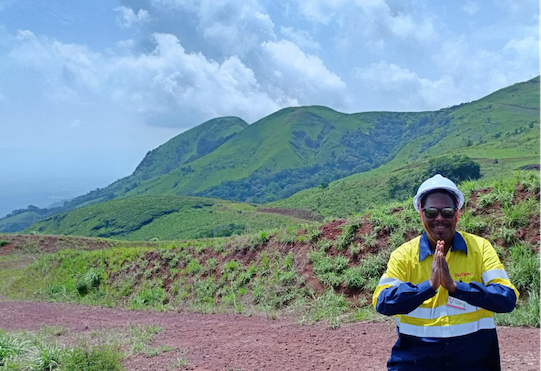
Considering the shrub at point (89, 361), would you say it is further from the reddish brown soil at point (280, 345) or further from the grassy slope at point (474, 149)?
the grassy slope at point (474, 149)

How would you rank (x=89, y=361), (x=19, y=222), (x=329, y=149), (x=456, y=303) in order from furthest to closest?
1. (x=329, y=149)
2. (x=19, y=222)
3. (x=89, y=361)
4. (x=456, y=303)

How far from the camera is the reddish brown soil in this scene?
491 cm

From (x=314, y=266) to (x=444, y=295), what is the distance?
735cm

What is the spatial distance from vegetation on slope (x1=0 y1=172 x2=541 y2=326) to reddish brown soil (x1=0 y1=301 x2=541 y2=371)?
0.63 m

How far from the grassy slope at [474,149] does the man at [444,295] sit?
32.9 ft

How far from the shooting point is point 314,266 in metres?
9.41

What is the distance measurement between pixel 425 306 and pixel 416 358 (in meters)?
0.28

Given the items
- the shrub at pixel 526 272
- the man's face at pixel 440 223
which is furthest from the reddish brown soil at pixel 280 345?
the man's face at pixel 440 223

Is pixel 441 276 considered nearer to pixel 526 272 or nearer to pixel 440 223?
pixel 440 223

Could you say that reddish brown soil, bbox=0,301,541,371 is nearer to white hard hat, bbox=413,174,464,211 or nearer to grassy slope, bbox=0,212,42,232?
white hard hat, bbox=413,174,464,211

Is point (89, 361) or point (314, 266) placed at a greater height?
point (314, 266)

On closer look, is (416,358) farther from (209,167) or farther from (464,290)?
(209,167)

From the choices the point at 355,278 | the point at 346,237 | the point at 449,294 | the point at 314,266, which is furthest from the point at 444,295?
the point at 346,237

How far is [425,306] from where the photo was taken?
2.18m
